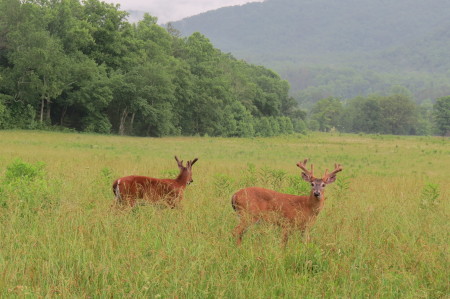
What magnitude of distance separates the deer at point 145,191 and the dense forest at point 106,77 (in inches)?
1374

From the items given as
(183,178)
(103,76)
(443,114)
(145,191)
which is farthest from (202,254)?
(443,114)

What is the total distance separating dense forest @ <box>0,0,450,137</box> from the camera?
39.3 meters

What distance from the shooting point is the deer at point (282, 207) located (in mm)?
6035

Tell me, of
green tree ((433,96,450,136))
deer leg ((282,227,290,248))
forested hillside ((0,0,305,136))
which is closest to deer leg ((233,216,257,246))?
deer leg ((282,227,290,248))

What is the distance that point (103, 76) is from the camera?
45875 mm

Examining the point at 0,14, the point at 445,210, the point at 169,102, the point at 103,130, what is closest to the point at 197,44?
the point at 169,102

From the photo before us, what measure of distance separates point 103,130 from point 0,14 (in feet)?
48.1

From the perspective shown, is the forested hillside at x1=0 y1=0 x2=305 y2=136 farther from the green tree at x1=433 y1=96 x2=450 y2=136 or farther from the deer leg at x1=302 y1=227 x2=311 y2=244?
the green tree at x1=433 y1=96 x2=450 y2=136

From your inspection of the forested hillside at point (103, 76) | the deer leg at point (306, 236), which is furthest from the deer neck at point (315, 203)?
the forested hillside at point (103, 76)

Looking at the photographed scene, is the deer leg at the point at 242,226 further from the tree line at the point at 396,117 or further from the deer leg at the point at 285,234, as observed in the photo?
the tree line at the point at 396,117

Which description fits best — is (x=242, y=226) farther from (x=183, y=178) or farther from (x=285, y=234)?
(x=183, y=178)

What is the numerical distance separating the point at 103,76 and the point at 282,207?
141 ft

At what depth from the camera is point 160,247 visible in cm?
522

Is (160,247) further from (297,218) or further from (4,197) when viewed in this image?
(4,197)
